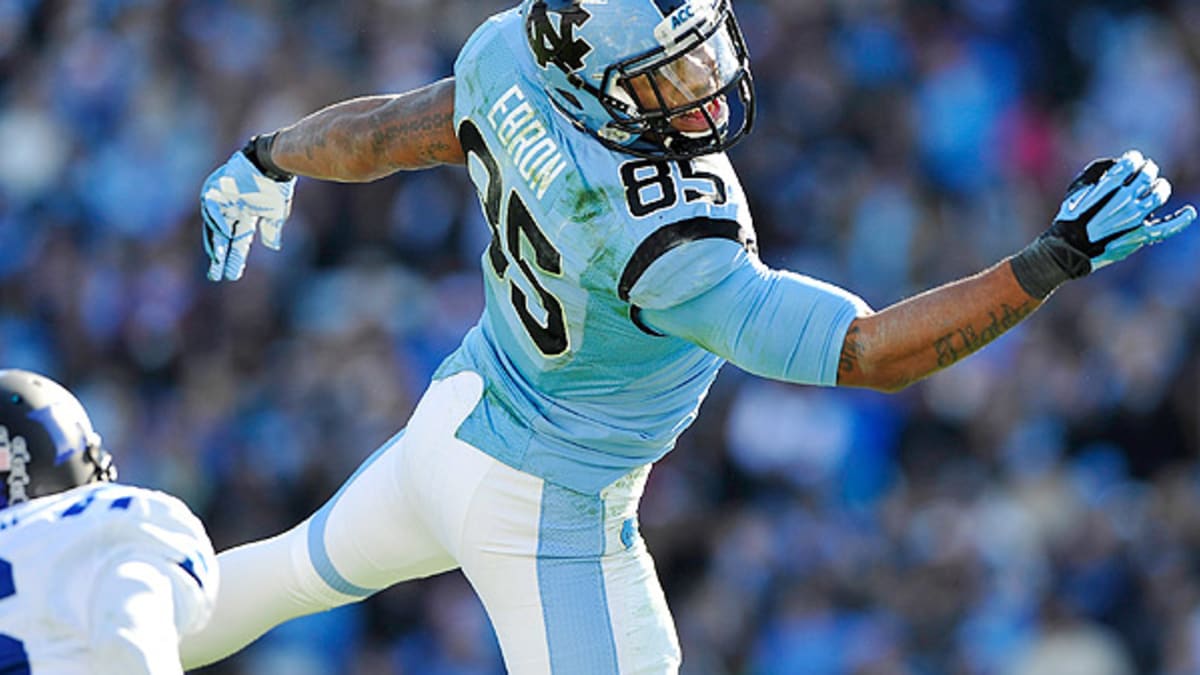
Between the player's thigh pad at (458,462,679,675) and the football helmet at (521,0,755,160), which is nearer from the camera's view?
the football helmet at (521,0,755,160)

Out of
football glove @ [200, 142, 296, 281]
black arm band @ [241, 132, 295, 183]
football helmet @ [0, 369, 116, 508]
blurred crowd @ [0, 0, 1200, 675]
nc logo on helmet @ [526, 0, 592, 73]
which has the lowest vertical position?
blurred crowd @ [0, 0, 1200, 675]

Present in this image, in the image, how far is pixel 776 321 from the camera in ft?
11.7

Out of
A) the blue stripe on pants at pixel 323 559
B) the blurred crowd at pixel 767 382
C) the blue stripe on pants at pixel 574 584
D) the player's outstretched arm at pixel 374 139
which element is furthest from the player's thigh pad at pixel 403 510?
the blurred crowd at pixel 767 382

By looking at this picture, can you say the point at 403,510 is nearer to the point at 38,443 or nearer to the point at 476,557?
the point at 476,557

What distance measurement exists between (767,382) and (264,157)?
13.6 ft

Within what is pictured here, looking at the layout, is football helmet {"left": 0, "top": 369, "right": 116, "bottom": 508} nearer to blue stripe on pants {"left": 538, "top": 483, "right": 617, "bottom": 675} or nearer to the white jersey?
the white jersey

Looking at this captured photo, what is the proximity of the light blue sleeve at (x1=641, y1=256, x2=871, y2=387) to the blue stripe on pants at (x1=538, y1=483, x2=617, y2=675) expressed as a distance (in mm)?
542

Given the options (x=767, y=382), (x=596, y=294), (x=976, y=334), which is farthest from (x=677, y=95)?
(x=767, y=382)

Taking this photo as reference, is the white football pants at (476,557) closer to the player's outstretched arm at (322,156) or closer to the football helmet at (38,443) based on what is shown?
the player's outstretched arm at (322,156)

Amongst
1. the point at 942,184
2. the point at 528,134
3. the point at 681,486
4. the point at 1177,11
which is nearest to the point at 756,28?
the point at 942,184

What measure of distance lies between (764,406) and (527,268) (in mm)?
4558

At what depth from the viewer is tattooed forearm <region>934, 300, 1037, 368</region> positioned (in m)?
3.44

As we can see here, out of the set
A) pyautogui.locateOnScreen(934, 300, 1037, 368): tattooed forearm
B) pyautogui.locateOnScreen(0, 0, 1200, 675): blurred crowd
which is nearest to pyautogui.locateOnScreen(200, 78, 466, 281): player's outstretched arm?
pyautogui.locateOnScreen(934, 300, 1037, 368): tattooed forearm

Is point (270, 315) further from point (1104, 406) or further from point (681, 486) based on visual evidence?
point (1104, 406)
